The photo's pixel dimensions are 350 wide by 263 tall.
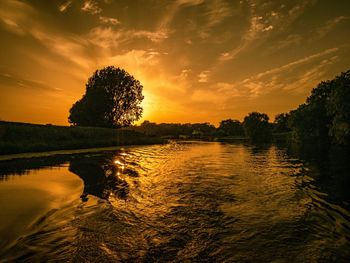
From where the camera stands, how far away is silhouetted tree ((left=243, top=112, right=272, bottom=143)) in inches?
4806

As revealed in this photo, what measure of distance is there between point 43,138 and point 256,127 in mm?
112685

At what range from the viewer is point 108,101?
6862 centimetres

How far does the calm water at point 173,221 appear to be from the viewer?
595 cm

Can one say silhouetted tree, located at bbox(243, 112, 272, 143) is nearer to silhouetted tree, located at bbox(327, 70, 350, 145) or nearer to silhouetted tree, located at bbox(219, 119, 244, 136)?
silhouetted tree, located at bbox(219, 119, 244, 136)

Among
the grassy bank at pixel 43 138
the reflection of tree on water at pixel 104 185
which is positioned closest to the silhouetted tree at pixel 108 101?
the grassy bank at pixel 43 138

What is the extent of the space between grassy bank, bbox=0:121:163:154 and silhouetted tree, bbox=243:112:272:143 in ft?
294

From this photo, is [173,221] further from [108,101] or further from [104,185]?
[108,101]

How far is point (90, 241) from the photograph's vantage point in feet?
21.6

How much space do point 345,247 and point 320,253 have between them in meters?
1.00

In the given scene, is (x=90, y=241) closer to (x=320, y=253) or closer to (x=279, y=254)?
(x=279, y=254)

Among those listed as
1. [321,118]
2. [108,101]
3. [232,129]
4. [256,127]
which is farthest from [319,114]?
[232,129]

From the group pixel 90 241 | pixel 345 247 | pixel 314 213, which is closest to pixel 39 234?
pixel 90 241

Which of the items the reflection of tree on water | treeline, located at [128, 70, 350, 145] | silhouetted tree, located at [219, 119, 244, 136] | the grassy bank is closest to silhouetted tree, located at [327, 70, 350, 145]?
treeline, located at [128, 70, 350, 145]

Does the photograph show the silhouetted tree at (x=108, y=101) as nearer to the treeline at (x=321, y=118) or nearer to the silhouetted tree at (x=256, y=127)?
the treeline at (x=321, y=118)
